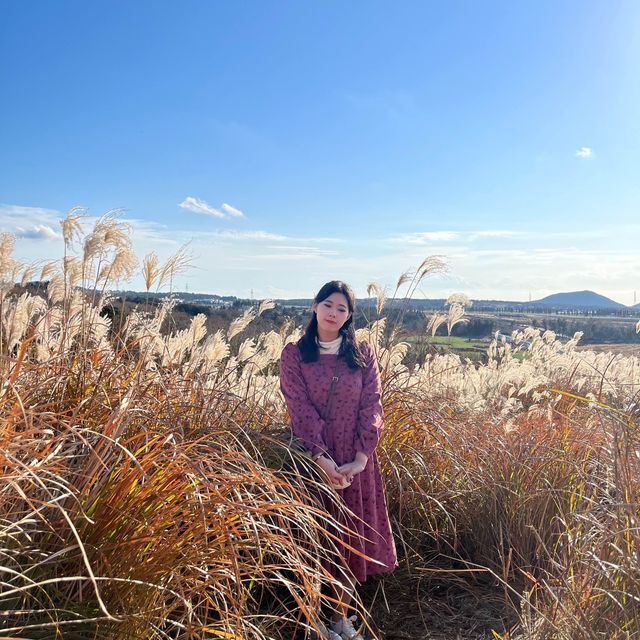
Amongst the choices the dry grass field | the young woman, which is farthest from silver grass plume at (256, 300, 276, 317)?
the young woman

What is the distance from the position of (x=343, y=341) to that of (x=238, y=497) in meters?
1.52

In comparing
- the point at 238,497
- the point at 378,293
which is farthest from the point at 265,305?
the point at 238,497

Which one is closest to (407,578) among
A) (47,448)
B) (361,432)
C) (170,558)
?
(361,432)

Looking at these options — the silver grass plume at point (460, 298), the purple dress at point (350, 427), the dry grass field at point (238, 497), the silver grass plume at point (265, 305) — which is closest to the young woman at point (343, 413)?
the purple dress at point (350, 427)

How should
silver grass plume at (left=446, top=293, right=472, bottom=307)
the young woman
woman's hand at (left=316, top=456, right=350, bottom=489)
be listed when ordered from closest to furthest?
woman's hand at (left=316, top=456, right=350, bottom=489)
the young woman
silver grass plume at (left=446, top=293, right=472, bottom=307)

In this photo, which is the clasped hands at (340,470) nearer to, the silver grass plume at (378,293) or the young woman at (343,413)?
the young woman at (343,413)

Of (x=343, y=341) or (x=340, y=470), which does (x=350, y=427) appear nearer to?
(x=340, y=470)

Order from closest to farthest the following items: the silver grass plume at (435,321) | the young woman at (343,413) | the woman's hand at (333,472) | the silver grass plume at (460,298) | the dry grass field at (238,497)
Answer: the dry grass field at (238,497) < the woman's hand at (333,472) < the young woman at (343,413) < the silver grass plume at (460,298) < the silver grass plume at (435,321)

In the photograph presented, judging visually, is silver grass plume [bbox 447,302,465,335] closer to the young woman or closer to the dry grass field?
the dry grass field

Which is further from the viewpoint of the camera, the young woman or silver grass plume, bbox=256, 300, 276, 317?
silver grass plume, bbox=256, 300, 276, 317

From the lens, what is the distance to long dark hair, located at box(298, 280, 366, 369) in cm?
357

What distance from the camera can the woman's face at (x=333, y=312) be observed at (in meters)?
3.57

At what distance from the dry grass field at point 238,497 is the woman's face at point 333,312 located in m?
0.70

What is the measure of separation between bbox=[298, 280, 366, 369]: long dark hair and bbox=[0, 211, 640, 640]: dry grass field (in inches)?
19.6
